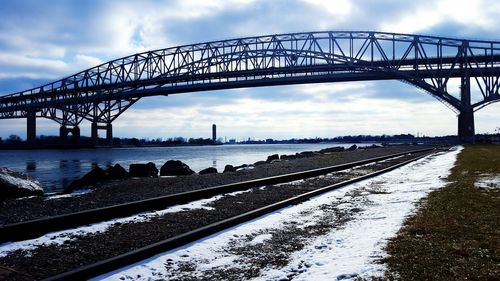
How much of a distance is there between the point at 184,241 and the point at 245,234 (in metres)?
1.23

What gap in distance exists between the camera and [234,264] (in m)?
6.02

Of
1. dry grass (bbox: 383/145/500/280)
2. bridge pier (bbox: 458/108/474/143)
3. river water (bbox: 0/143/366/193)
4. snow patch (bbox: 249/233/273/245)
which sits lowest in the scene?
river water (bbox: 0/143/366/193)

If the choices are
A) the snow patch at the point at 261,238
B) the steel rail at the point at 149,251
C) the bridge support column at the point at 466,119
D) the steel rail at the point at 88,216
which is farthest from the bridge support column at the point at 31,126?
the snow patch at the point at 261,238

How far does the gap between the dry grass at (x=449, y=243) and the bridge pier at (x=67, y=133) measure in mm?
123839

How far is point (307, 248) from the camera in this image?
6758 millimetres

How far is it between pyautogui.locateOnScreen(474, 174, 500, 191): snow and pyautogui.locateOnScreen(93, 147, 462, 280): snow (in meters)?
2.54

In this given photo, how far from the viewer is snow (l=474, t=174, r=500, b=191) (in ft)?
41.1

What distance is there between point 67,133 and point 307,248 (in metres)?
130

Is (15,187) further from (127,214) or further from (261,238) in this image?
(261,238)

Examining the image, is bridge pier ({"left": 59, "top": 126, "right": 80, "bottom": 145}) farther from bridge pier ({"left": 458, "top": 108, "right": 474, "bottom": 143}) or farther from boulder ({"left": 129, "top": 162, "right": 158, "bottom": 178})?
boulder ({"left": 129, "top": 162, "right": 158, "bottom": 178})

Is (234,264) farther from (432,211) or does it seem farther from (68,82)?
(68,82)

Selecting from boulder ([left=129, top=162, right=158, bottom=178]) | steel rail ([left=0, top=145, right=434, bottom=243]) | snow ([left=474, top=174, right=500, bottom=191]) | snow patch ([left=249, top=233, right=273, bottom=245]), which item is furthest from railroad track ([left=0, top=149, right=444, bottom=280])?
boulder ([left=129, top=162, right=158, bottom=178])

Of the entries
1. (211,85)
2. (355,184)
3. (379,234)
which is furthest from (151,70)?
(379,234)

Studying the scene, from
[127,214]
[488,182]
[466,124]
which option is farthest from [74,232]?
[466,124]
